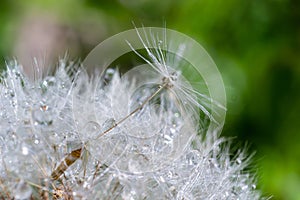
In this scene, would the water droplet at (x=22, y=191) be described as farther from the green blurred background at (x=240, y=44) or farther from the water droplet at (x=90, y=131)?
the green blurred background at (x=240, y=44)

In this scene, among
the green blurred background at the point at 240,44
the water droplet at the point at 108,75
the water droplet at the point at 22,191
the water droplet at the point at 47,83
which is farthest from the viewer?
the green blurred background at the point at 240,44

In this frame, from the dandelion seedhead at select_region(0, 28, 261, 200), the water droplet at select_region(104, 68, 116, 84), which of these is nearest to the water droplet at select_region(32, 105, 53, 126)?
the dandelion seedhead at select_region(0, 28, 261, 200)

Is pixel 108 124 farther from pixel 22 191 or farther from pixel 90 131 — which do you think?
pixel 22 191

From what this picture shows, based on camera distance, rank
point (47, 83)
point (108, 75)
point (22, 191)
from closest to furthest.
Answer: point (22, 191)
point (47, 83)
point (108, 75)

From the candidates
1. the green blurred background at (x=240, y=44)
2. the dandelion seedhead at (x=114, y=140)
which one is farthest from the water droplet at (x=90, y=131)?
the green blurred background at (x=240, y=44)

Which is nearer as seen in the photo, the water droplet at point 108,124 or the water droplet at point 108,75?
the water droplet at point 108,124

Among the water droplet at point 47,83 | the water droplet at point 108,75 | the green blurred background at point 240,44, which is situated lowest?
the water droplet at point 47,83

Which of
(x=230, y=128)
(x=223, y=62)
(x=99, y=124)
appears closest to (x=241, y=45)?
(x=223, y=62)

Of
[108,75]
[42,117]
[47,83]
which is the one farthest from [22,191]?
[108,75]
